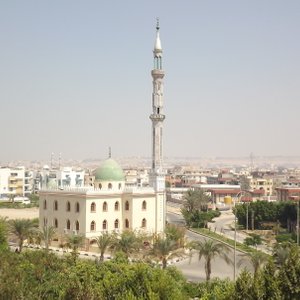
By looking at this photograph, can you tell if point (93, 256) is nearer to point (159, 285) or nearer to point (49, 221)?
point (49, 221)

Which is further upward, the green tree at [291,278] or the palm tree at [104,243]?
the green tree at [291,278]

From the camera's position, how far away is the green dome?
4131cm

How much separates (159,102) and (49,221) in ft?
39.2

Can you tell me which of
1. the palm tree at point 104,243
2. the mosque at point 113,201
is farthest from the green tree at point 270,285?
the mosque at point 113,201

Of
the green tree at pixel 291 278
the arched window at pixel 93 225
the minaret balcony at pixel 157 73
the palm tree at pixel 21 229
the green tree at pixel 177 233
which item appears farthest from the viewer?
the minaret balcony at pixel 157 73

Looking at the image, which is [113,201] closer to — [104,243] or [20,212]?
[104,243]

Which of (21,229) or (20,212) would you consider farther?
(20,212)

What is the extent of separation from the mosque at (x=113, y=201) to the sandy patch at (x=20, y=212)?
20.8 metres

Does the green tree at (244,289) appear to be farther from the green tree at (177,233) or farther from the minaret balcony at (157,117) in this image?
the minaret balcony at (157,117)

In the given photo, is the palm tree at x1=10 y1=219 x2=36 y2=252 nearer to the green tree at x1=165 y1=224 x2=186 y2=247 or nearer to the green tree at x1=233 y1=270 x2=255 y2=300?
the green tree at x1=165 y1=224 x2=186 y2=247

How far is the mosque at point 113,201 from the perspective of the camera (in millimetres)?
38859

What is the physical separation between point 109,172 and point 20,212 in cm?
2829

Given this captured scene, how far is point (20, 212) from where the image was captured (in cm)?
6631

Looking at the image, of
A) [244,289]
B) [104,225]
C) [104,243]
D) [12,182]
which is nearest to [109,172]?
[104,225]
